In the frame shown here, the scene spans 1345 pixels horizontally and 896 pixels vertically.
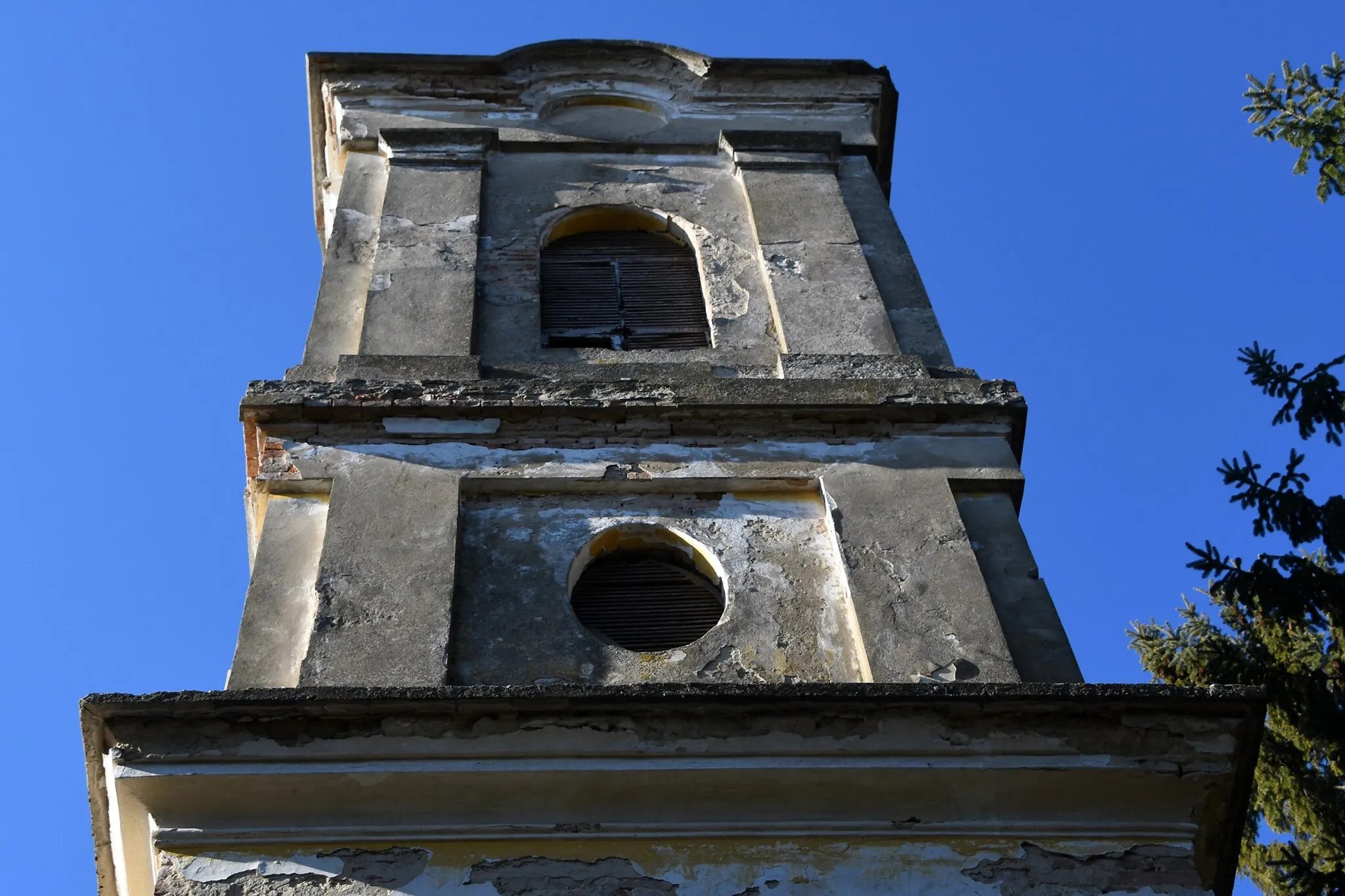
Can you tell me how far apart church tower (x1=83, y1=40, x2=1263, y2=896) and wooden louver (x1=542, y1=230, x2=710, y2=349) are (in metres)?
0.02

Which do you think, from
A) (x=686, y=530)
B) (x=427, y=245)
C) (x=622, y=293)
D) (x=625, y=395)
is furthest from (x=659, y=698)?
(x=427, y=245)

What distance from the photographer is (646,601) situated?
8125 mm

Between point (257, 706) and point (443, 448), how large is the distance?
7.86 feet

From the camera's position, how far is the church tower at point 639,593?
6.42 metres

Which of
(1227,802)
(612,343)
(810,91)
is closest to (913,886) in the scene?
(1227,802)

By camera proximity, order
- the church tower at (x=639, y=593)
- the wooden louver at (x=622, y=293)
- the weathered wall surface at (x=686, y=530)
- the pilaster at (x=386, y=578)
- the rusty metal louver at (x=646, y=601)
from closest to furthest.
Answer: the church tower at (x=639, y=593), the pilaster at (x=386, y=578), the weathered wall surface at (x=686, y=530), the rusty metal louver at (x=646, y=601), the wooden louver at (x=622, y=293)

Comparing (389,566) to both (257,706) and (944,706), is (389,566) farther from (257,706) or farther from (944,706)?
(944,706)

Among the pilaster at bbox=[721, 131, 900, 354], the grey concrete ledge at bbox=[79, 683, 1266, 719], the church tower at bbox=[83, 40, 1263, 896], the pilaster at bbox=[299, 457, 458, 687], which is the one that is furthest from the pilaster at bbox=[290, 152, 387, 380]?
the grey concrete ledge at bbox=[79, 683, 1266, 719]

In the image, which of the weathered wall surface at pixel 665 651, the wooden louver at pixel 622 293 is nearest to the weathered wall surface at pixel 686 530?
the weathered wall surface at pixel 665 651

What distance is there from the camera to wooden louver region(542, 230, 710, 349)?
1042 cm

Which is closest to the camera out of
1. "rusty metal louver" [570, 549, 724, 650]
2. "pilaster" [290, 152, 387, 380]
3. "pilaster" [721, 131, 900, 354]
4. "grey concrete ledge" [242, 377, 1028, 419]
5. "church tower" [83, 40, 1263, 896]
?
"church tower" [83, 40, 1263, 896]

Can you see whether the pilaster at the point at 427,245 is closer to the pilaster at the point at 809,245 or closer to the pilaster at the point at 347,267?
the pilaster at the point at 347,267

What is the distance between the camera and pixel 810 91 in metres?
13.3

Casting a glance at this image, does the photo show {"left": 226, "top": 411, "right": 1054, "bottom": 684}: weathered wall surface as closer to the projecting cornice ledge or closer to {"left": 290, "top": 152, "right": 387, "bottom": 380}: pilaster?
the projecting cornice ledge
